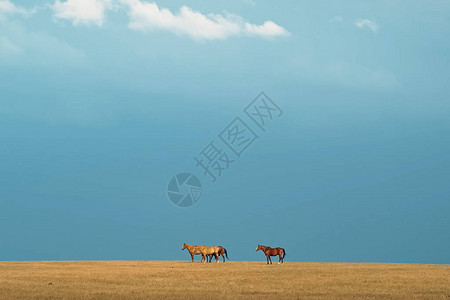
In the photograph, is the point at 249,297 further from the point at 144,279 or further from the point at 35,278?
the point at 35,278

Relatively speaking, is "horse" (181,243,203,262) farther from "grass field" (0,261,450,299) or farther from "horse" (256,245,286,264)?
"grass field" (0,261,450,299)

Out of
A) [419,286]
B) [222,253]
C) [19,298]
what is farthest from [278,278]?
[222,253]

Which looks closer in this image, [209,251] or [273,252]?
[273,252]

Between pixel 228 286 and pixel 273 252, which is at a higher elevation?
pixel 273 252

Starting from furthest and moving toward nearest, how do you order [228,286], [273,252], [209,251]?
[209,251]
[273,252]
[228,286]

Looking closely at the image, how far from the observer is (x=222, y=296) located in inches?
898

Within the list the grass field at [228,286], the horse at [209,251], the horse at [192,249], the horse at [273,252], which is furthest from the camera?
the horse at [192,249]

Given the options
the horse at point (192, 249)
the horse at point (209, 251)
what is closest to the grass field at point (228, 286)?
the horse at point (209, 251)

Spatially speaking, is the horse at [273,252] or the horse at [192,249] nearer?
the horse at [273,252]

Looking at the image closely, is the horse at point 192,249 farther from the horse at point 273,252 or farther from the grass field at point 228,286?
the grass field at point 228,286

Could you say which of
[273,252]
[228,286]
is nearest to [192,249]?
[273,252]

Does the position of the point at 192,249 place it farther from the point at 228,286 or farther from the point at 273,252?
the point at 228,286

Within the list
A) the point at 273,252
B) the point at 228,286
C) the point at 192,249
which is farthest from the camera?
the point at 192,249

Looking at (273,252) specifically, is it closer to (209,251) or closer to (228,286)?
→ (209,251)
